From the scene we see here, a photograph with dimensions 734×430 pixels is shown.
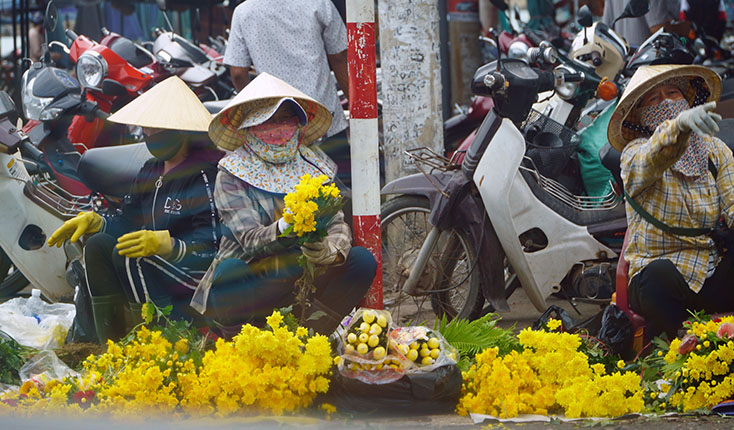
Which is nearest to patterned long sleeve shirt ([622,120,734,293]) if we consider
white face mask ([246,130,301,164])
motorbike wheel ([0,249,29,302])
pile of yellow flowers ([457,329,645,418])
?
pile of yellow flowers ([457,329,645,418])

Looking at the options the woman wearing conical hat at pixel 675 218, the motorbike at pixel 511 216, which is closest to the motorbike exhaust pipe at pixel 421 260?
the motorbike at pixel 511 216

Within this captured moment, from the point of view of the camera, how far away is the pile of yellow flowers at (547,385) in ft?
11.9

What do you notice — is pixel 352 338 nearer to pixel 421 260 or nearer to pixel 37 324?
pixel 421 260

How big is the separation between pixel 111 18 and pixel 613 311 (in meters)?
9.60

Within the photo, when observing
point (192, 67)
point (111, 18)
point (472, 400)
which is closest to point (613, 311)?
point (472, 400)

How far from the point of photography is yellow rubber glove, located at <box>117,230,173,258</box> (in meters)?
4.11

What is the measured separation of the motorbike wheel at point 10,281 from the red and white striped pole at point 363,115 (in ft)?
9.32

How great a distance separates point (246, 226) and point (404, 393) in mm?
925

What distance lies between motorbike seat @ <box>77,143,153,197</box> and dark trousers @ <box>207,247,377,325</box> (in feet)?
3.18

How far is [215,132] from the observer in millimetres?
4266

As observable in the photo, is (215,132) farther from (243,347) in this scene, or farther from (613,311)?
(613,311)

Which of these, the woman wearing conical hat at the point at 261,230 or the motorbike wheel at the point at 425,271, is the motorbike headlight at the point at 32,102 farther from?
the woman wearing conical hat at the point at 261,230

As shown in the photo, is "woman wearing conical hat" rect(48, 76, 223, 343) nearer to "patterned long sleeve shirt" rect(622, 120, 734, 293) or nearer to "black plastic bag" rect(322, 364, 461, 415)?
"black plastic bag" rect(322, 364, 461, 415)

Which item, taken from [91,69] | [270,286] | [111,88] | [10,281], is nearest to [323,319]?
[270,286]
